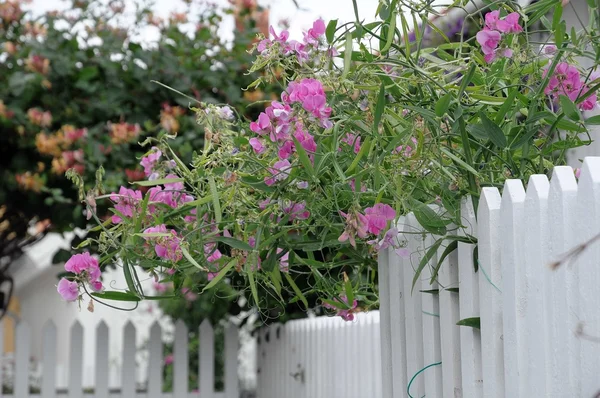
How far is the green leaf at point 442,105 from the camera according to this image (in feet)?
4.36

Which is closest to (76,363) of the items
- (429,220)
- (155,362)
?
(155,362)

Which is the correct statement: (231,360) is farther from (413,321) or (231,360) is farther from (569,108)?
(569,108)

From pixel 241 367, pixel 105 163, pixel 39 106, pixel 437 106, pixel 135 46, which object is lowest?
pixel 241 367

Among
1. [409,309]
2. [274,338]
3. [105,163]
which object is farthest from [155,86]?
[409,309]

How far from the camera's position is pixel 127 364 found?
15.8ft

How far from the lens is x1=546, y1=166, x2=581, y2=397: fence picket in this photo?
1194mm

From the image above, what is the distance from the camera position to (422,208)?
1497 millimetres

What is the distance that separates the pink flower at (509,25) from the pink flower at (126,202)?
2.65 feet

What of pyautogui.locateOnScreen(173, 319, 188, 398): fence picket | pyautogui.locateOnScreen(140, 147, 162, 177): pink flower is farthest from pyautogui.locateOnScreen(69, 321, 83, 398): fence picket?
pyautogui.locateOnScreen(140, 147, 162, 177): pink flower

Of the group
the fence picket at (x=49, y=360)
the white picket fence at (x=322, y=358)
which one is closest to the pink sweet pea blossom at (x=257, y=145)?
the white picket fence at (x=322, y=358)

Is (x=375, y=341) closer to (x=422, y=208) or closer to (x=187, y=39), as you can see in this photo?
(x=422, y=208)

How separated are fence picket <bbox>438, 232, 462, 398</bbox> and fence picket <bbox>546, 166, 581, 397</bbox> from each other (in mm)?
350

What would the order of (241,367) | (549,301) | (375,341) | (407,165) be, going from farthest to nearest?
(241,367) → (375,341) → (407,165) → (549,301)

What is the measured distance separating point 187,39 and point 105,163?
2.72 feet
